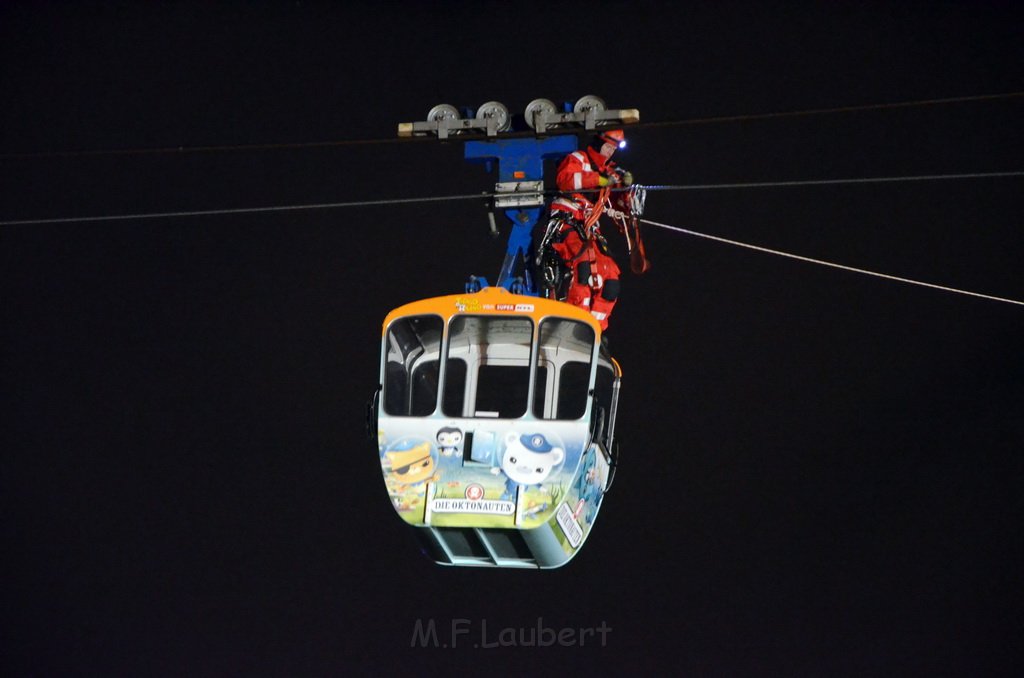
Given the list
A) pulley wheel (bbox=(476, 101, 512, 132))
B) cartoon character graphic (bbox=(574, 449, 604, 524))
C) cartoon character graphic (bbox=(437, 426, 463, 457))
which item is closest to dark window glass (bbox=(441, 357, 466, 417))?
cartoon character graphic (bbox=(437, 426, 463, 457))

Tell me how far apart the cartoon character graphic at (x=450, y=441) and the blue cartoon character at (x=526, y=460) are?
10.0 inches

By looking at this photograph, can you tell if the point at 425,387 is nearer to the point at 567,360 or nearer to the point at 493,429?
the point at 567,360

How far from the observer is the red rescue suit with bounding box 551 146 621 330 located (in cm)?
→ 1041

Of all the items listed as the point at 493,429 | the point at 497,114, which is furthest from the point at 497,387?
the point at 497,114

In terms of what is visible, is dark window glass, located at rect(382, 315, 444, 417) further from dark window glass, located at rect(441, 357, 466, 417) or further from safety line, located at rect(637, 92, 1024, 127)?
safety line, located at rect(637, 92, 1024, 127)

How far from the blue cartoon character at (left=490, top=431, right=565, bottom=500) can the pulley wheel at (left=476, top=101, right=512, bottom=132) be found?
6.69 ft

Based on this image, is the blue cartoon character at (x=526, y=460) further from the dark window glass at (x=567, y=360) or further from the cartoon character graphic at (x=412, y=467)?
the cartoon character graphic at (x=412, y=467)

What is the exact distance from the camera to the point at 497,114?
1034cm

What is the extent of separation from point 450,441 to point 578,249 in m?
1.69

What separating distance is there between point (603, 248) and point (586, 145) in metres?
0.86

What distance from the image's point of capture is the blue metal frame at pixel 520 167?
1045 cm

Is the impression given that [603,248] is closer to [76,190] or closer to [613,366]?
[613,366]

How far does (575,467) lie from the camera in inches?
367

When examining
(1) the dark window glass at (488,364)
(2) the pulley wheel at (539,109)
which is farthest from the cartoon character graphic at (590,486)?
(2) the pulley wheel at (539,109)
